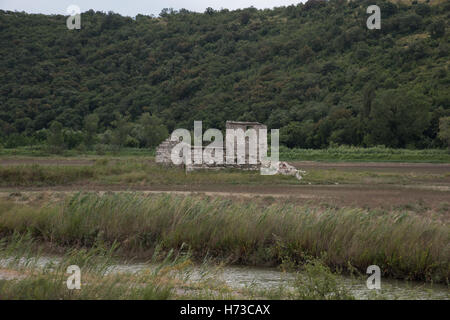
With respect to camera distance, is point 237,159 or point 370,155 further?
point 370,155

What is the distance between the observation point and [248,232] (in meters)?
12.1

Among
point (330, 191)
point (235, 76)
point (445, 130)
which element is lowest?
point (330, 191)

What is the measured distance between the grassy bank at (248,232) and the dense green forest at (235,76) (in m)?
39.7

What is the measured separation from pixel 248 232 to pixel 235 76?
76801 millimetres

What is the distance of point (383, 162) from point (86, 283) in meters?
41.4

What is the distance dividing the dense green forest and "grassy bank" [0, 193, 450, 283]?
39.7m

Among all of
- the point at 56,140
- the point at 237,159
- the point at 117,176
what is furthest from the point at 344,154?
the point at 56,140

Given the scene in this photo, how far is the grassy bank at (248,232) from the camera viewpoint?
10641 millimetres

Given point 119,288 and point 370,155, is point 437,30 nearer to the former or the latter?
point 370,155

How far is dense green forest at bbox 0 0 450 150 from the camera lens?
5891cm

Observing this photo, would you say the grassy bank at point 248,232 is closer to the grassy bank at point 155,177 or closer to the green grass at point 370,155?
the grassy bank at point 155,177

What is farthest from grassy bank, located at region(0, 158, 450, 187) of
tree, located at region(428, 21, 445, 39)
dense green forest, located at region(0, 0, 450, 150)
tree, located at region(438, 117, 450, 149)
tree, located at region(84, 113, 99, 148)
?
tree, located at region(428, 21, 445, 39)

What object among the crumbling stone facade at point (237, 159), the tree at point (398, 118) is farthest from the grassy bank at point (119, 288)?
the tree at point (398, 118)

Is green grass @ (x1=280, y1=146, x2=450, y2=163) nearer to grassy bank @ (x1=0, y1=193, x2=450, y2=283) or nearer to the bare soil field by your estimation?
the bare soil field
